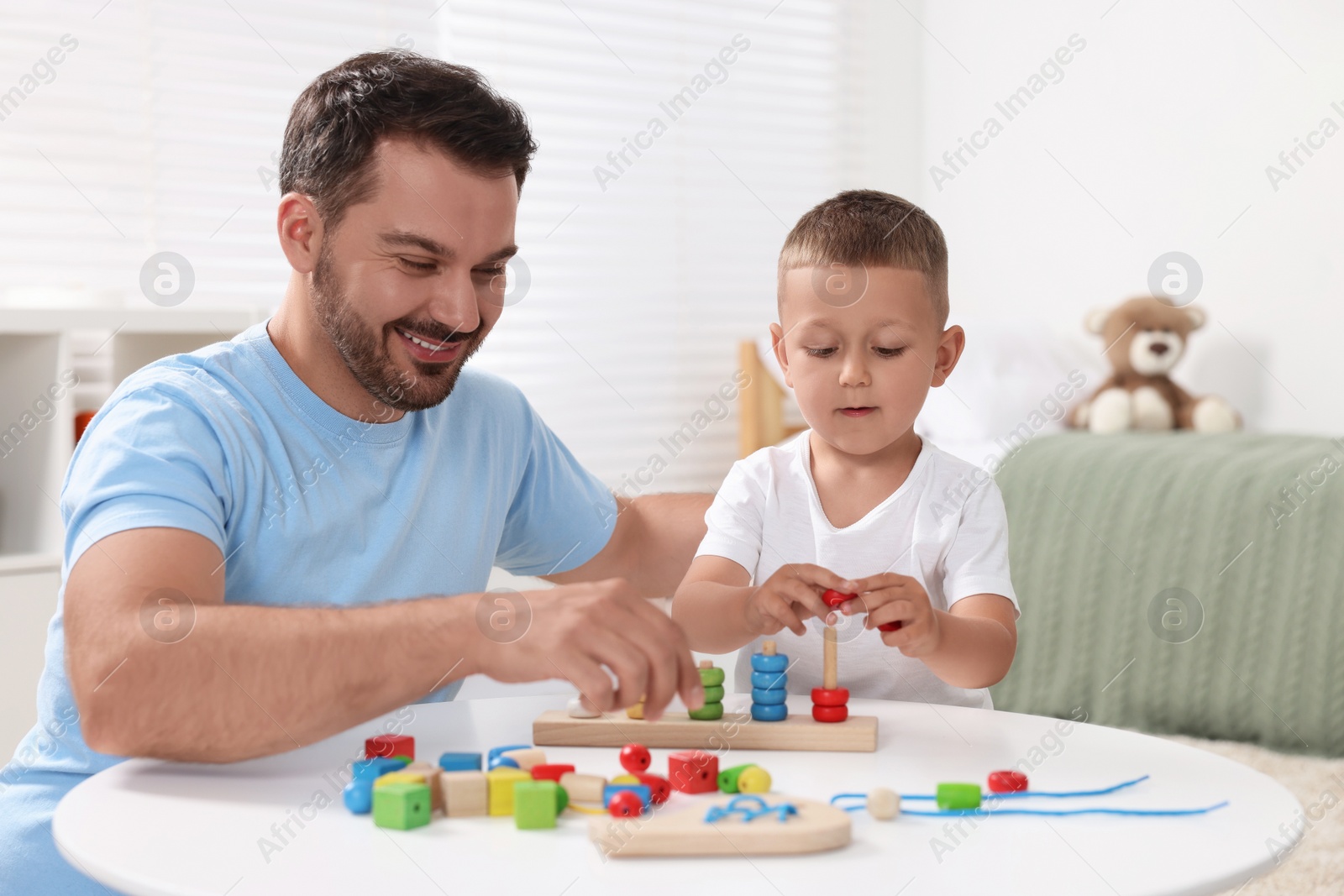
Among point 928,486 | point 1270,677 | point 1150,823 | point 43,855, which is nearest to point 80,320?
point 43,855

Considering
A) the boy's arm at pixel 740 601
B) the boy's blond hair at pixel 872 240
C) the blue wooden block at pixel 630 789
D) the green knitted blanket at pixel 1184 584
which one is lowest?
the green knitted blanket at pixel 1184 584

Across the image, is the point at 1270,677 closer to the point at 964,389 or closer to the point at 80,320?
the point at 964,389

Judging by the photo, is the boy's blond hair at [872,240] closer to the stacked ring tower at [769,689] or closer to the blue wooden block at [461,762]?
the stacked ring tower at [769,689]

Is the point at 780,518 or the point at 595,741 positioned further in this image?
the point at 780,518

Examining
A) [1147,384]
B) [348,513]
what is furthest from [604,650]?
[1147,384]

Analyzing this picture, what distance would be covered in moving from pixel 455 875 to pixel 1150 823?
423mm

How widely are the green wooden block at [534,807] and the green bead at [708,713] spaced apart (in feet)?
0.81

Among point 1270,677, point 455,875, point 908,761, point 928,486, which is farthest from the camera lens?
point 1270,677

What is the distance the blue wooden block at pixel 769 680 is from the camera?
97cm

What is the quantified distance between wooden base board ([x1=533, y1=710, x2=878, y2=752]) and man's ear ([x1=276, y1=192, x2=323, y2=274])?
542 mm

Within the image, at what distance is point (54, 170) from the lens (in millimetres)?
2326

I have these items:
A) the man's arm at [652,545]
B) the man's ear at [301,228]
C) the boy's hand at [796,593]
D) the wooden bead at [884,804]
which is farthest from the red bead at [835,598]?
the man's ear at [301,228]

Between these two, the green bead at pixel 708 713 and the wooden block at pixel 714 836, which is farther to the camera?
the green bead at pixel 708 713

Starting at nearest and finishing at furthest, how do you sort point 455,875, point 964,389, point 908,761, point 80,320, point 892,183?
point 455,875 → point 908,761 → point 80,320 → point 964,389 → point 892,183
